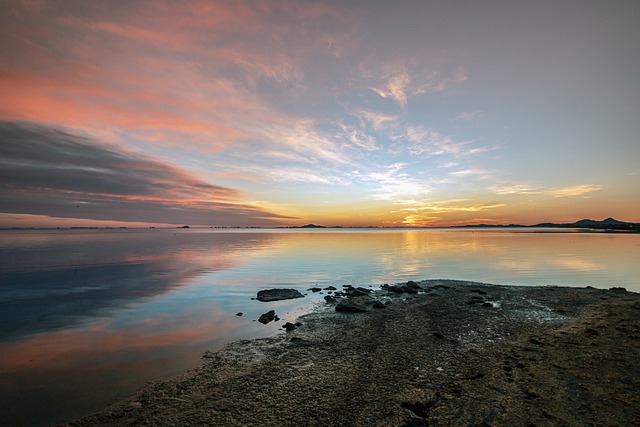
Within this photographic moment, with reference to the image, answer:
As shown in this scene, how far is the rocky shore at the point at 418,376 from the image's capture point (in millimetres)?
8930

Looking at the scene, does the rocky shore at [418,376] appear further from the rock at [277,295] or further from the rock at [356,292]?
the rock at [277,295]

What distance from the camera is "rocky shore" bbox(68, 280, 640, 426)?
8.93 metres

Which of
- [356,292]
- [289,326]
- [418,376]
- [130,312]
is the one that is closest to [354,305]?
[356,292]

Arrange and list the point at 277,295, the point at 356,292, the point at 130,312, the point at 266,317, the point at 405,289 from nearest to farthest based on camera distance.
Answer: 1. the point at 266,317
2. the point at 130,312
3. the point at 277,295
4. the point at 356,292
5. the point at 405,289

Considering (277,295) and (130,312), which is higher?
(277,295)

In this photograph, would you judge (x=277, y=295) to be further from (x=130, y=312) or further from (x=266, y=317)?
(x=130, y=312)

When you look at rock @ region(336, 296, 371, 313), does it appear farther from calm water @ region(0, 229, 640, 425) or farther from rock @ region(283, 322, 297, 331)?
rock @ region(283, 322, 297, 331)

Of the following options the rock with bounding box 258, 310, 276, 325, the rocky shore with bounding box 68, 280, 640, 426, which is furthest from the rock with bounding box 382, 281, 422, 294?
the rock with bounding box 258, 310, 276, 325

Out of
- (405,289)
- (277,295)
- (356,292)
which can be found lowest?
(277,295)

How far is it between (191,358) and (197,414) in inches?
222

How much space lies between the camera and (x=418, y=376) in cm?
1142

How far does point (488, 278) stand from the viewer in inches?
1485

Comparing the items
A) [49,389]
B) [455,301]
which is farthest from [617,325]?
[49,389]

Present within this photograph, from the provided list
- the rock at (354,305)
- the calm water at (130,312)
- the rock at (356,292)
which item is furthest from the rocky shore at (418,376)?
the rock at (356,292)
